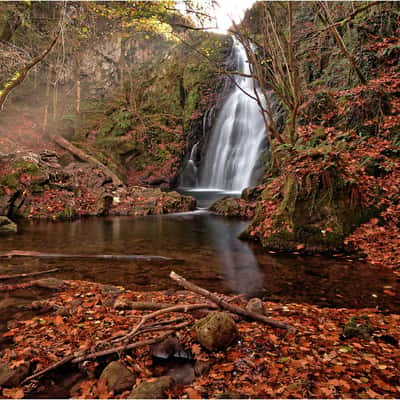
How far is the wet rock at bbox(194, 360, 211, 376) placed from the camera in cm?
240

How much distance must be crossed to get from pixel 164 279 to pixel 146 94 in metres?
18.4

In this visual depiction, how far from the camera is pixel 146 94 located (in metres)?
20.6

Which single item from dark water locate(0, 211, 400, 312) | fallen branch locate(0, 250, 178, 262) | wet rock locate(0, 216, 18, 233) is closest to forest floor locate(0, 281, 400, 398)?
dark water locate(0, 211, 400, 312)

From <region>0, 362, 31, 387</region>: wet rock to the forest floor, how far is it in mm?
51

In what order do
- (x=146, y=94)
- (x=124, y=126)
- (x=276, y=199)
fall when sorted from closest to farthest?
(x=276, y=199) < (x=124, y=126) < (x=146, y=94)

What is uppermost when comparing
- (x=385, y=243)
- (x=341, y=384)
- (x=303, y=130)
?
(x=303, y=130)

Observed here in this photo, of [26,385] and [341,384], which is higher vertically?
[341,384]

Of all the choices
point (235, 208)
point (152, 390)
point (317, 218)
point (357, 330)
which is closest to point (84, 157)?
point (235, 208)

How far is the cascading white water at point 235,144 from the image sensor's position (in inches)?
617

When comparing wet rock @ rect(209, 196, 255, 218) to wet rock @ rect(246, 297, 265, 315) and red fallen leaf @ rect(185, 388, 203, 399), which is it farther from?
red fallen leaf @ rect(185, 388, 203, 399)

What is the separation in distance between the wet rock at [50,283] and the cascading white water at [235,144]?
1191 cm

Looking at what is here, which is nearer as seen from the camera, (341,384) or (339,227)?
(341,384)

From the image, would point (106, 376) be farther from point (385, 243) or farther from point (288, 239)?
point (385, 243)

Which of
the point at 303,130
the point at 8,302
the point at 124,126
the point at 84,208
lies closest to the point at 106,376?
the point at 8,302
